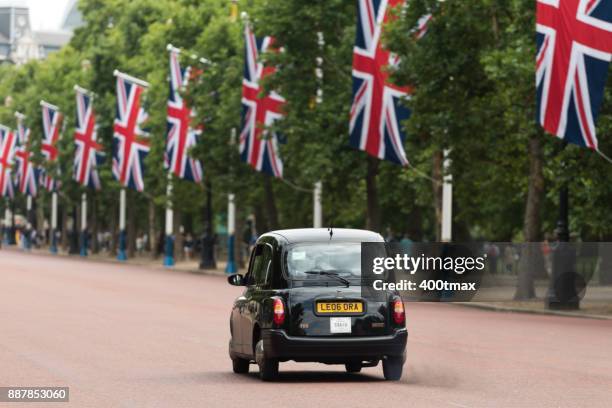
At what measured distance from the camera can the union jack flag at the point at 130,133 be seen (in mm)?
76750

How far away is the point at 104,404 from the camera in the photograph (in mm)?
15875

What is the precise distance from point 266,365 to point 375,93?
2883 centimetres

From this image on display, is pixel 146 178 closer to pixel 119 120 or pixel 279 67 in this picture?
pixel 119 120

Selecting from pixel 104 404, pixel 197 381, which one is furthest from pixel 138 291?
pixel 104 404

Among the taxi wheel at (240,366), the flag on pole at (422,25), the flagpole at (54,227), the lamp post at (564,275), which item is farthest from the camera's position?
the flagpole at (54,227)

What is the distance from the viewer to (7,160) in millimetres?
119562

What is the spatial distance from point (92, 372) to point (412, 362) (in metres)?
4.70

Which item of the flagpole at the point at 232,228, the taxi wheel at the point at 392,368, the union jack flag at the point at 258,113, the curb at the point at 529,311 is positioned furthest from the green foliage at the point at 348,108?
the taxi wheel at the point at 392,368

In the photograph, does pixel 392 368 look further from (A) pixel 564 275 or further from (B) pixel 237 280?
(A) pixel 564 275

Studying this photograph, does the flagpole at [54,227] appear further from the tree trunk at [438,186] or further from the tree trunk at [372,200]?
the tree trunk at [438,186]

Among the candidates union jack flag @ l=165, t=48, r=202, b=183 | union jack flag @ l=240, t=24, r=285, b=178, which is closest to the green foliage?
union jack flag @ l=240, t=24, r=285, b=178

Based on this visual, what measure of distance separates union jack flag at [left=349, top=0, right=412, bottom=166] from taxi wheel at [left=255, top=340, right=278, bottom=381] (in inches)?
1086

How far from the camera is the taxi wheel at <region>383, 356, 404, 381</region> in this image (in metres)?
18.8

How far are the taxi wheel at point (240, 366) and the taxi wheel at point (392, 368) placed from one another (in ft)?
6.57
